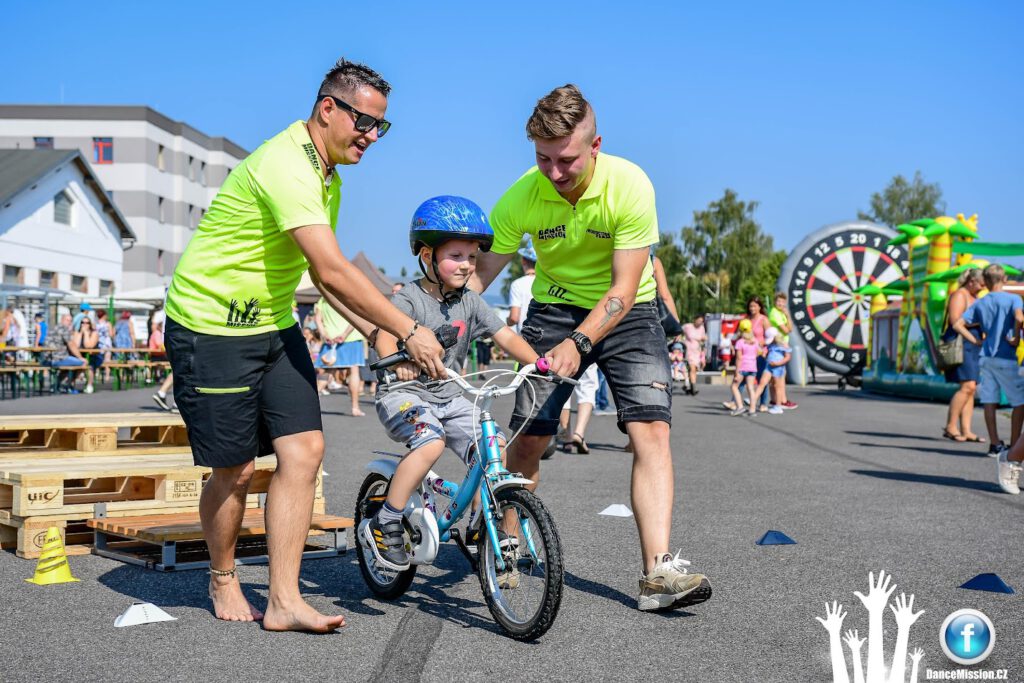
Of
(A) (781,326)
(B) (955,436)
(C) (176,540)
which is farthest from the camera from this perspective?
(A) (781,326)

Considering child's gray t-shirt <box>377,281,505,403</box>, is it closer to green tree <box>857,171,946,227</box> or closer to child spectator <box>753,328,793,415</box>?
child spectator <box>753,328,793,415</box>

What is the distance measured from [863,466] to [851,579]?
5.59 meters

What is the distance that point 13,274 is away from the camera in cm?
4497

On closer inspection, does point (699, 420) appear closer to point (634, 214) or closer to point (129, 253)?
point (634, 214)

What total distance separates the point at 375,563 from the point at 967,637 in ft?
7.69

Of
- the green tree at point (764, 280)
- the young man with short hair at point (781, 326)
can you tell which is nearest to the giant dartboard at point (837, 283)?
the young man with short hair at point (781, 326)

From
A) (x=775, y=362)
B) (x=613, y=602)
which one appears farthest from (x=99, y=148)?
(x=613, y=602)

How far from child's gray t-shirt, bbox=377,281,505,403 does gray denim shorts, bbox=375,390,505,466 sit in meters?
0.05

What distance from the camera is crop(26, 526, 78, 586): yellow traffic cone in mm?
5277

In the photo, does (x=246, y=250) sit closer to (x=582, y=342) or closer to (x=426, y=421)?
(x=426, y=421)

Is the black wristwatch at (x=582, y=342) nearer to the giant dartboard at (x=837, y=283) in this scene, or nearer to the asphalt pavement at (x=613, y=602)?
the asphalt pavement at (x=613, y=602)

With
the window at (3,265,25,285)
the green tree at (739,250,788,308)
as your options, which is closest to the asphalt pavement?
the window at (3,265,25,285)

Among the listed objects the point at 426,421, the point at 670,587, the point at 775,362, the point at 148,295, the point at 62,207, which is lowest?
the point at 670,587

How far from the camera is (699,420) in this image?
1733 centimetres
